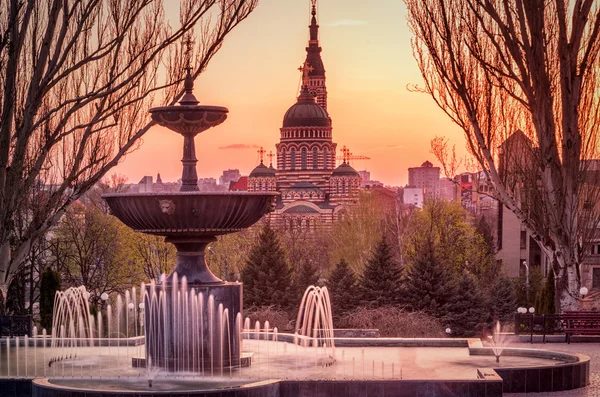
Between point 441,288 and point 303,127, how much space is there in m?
106

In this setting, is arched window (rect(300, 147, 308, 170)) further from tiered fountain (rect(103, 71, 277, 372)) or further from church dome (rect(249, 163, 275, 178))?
tiered fountain (rect(103, 71, 277, 372))

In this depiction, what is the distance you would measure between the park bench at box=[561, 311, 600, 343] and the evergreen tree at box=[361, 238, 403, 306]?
1470 cm

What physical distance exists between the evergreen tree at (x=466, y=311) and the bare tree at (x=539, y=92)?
10.9m

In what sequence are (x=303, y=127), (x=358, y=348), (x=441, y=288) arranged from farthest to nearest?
(x=303, y=127)
(x=441, y=288)
(x=358, y=348)

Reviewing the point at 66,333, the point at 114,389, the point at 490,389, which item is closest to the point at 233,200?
the point at 114,389

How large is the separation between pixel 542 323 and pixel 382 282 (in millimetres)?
14883

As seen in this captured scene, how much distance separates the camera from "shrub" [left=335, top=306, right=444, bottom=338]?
90.2 ft

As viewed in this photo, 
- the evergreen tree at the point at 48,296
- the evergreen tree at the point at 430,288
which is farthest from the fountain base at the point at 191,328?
the evergreen tree at the point at 430,288

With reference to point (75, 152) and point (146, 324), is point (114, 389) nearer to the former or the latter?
point (146, 324)

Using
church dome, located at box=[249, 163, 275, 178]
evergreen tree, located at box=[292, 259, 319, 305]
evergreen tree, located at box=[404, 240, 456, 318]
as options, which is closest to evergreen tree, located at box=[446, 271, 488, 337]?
evergreen tree, located at box=[404, 240, 456, 318]

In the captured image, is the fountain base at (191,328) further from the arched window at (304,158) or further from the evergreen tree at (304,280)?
the arched window at (304,158)

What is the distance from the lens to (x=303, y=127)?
136 meters

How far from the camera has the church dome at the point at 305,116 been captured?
447ft

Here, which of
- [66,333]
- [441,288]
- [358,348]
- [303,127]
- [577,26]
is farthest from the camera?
[303,127]
